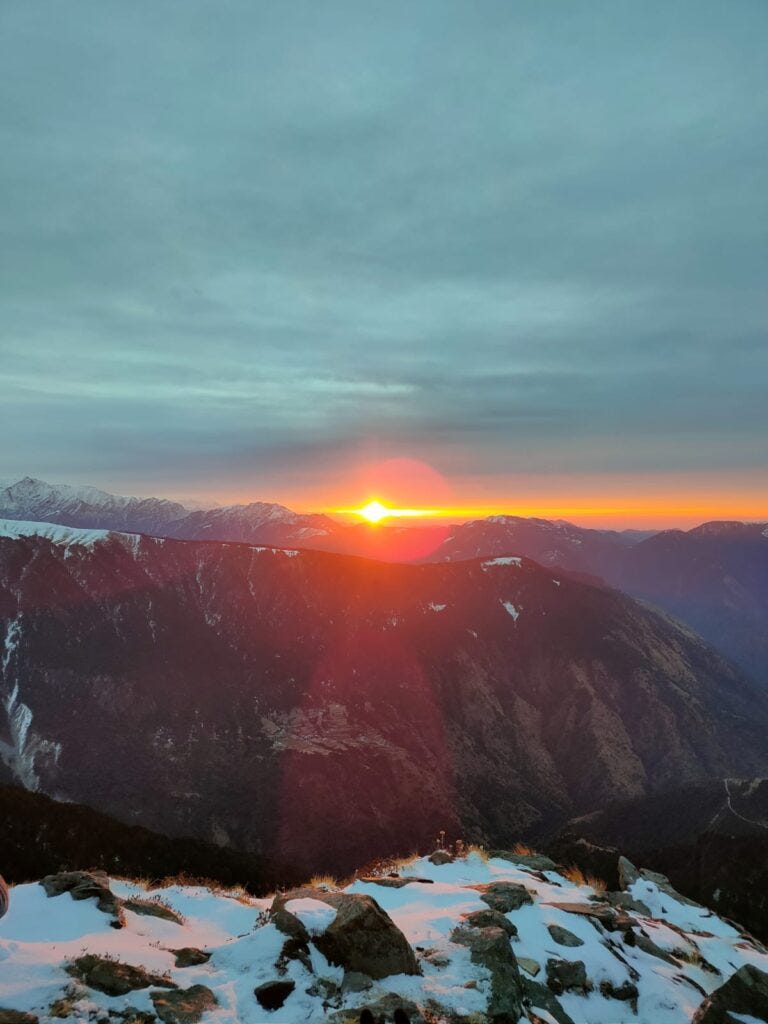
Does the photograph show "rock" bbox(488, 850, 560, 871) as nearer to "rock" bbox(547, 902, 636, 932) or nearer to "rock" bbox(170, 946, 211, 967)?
"rock" bbox(547, 902, 636, 932)

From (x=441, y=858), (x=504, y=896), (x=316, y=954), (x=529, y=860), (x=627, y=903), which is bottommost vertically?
(x=529, y=860)

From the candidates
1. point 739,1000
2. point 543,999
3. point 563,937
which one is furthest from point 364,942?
point 739,1000

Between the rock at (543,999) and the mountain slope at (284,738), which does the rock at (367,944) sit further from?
the mountain slope at (284,738)

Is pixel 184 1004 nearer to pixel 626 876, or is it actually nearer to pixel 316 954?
pixel 316 954

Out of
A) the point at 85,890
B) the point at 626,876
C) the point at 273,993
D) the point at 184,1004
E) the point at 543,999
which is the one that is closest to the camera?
the point at 184,1004

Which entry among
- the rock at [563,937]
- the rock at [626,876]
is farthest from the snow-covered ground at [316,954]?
the rock at [626,876]
